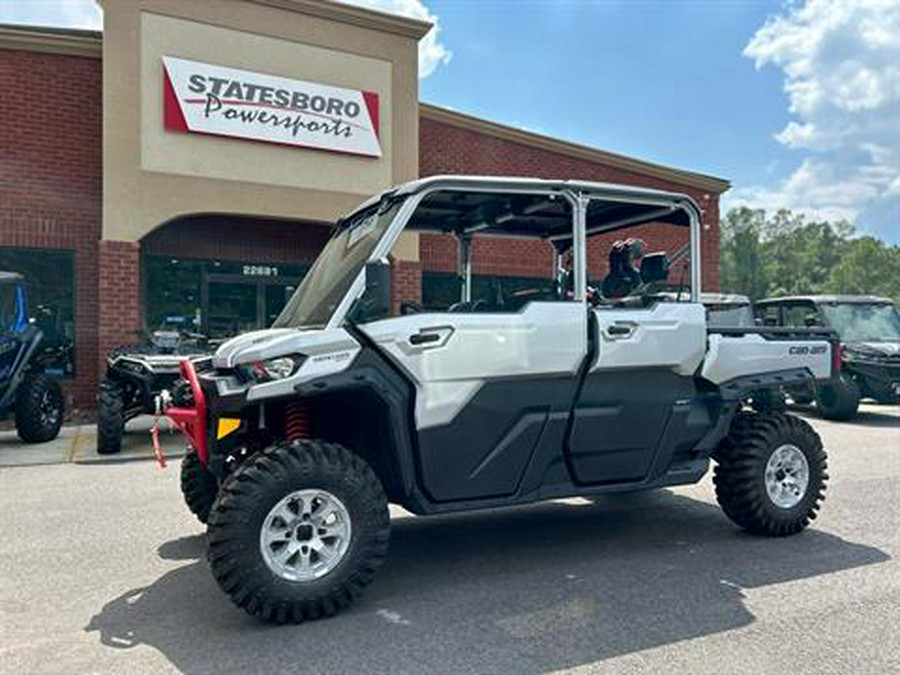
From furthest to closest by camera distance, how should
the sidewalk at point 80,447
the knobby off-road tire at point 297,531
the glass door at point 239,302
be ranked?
the glass door at point 239,302 < the sidewalk at point 80,447 < the knobby off-road tire at point 297,531

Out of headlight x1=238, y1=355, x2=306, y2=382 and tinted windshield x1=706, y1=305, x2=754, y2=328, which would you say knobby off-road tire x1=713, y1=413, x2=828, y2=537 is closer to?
headlight x1=238, y1=355, x2=306, y2=382

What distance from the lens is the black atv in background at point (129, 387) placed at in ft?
30.5

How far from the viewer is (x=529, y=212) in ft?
18.4

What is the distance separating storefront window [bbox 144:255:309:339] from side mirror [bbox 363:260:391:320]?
9922 millimetres

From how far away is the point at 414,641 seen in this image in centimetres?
366

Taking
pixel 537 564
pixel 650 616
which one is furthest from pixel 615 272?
pixel 650 616

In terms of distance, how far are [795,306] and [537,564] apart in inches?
442

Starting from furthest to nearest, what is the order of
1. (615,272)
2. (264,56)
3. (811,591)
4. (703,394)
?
(264,56) → (615,272) → (703,394) → (811,591)

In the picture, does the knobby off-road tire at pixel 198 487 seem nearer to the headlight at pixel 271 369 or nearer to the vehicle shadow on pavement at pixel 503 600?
the vehicle shadow on pavement at pixel 503 600

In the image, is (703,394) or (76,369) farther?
(76,369)

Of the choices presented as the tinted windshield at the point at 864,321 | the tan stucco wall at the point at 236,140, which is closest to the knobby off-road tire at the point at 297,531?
the tan stucco wall at the point at 236,140

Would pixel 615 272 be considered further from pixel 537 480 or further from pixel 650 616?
pixel 650 616

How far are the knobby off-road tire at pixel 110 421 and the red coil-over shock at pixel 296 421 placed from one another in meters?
5.83

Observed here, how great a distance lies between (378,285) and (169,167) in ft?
31.6
